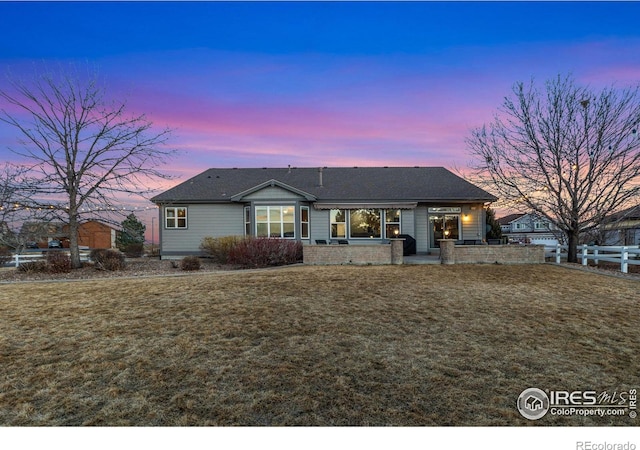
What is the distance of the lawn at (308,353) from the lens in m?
3.38

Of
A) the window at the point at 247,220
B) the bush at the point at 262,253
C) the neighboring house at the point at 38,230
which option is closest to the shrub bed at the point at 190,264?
the bush at the point at 262,253

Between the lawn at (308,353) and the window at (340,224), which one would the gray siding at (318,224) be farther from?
the lawn at (308,353)

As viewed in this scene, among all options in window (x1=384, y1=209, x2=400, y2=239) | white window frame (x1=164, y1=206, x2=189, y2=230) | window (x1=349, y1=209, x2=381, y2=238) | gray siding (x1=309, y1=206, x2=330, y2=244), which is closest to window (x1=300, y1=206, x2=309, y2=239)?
gray siding (x1=309, y1=206, x2=330, y2=244)

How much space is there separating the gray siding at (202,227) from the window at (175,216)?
0.32 m

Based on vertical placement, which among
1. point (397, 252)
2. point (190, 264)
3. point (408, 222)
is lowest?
point (190, 264)

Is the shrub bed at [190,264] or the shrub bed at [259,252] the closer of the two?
the shrub bed at [190,264]

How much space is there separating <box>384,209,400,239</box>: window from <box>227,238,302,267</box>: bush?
7.16 m

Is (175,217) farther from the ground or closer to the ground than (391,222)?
farther from the ground

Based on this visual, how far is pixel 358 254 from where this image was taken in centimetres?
1457

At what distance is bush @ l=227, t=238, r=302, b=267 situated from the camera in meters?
14.5

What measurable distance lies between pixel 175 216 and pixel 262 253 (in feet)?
28.2

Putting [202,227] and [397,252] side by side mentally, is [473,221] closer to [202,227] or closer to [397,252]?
[397,252]

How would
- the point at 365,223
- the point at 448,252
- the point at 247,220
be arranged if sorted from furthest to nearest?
the point at 365,223, the point at 247,220, the point at 448,252

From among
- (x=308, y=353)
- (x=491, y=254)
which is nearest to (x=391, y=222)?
(x=491, y=254)
